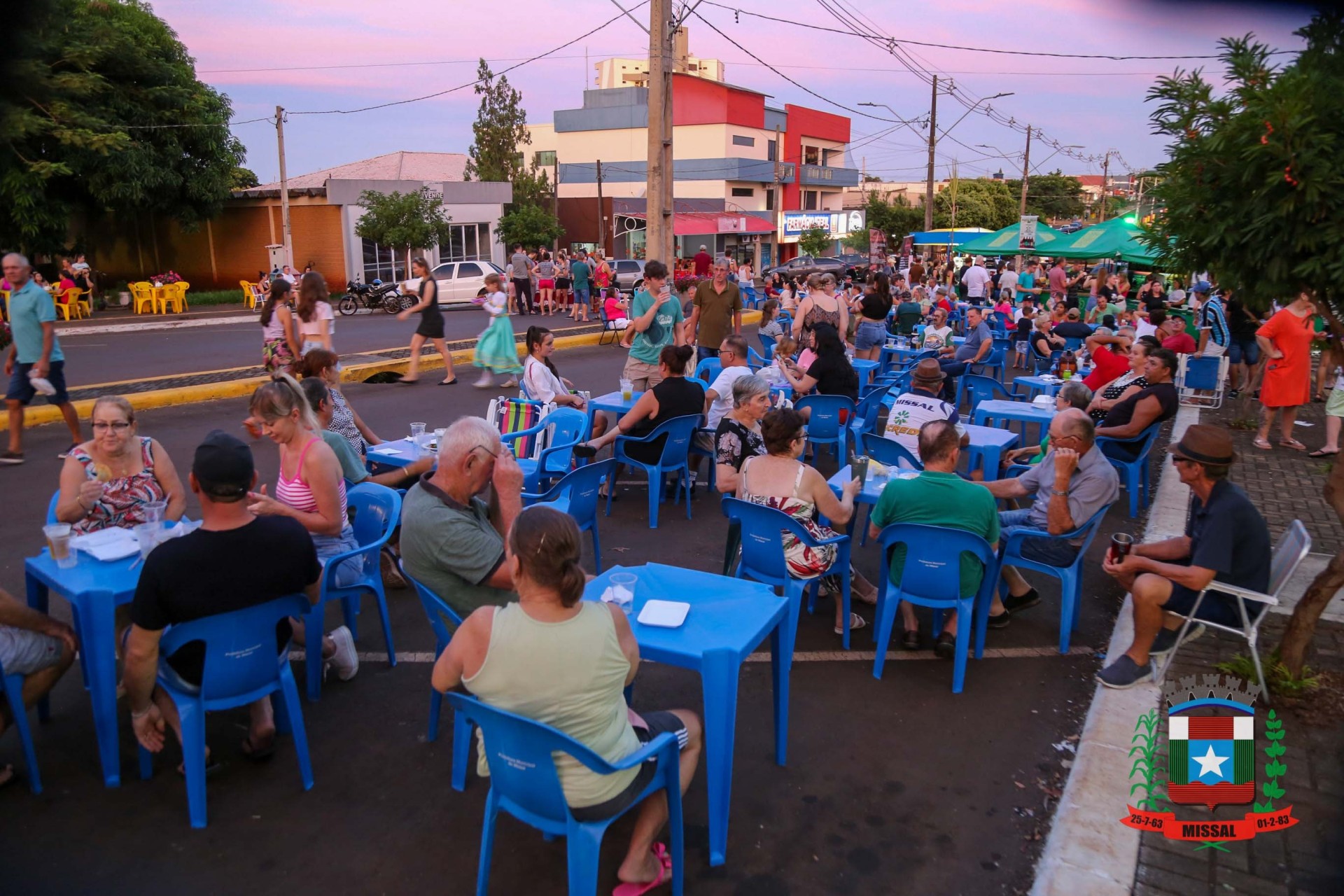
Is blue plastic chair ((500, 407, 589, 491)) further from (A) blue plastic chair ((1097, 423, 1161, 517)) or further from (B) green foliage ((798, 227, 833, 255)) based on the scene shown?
(B) green foliage ((798, 227, 833, 255))

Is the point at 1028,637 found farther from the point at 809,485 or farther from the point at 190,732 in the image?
the point at 190,732

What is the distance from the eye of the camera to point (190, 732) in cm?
309

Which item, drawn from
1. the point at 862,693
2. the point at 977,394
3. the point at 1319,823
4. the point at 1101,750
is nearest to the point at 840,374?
the point at 977,394

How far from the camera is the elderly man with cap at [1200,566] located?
381 cm

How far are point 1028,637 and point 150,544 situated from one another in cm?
439

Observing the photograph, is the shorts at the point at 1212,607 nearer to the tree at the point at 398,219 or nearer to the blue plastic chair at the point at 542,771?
the blue plastic chair at the point at 542,771

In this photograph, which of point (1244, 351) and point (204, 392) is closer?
point (204, 392)

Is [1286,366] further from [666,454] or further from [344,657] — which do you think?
[344,657]

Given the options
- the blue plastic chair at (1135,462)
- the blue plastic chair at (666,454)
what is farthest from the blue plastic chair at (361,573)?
the blue plastic chair at (1135,462)

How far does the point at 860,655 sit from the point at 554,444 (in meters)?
2.86

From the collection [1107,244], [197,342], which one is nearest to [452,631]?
[197,342]

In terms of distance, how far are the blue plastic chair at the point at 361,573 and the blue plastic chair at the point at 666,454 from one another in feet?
7.38

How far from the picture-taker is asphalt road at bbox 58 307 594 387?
1355cm

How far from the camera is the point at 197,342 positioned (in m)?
17.7
